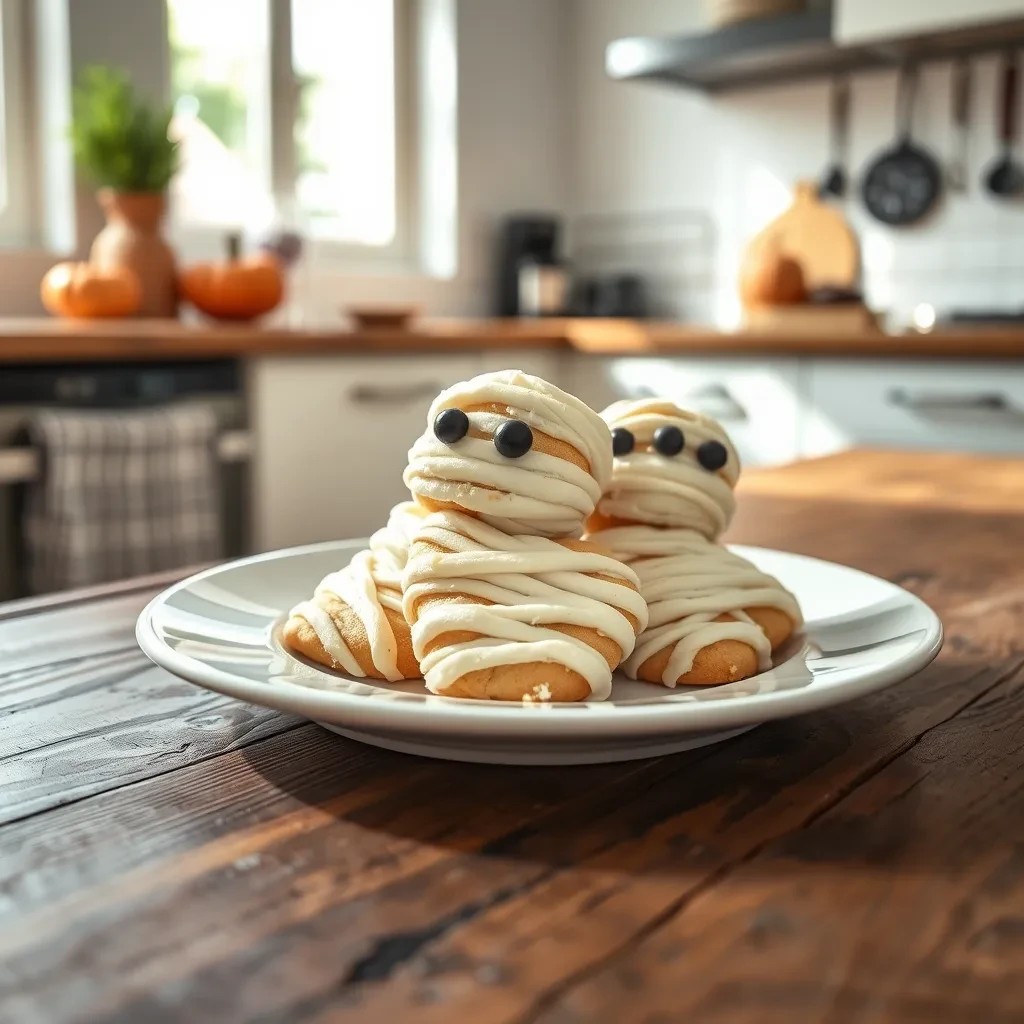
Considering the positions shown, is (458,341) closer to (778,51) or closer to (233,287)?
(233,287)

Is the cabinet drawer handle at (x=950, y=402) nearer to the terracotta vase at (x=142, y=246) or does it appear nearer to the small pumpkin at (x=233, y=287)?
the small pumpkin at (x=233, y=287)

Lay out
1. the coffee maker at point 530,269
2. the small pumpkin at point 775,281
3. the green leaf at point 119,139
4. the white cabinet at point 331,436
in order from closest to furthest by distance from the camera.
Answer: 1. the white cabinet at point 331,436
2. the green leaf at point 119,139
3. the small pumpkin at point 775,281
4. the coffee maker at point 530,269

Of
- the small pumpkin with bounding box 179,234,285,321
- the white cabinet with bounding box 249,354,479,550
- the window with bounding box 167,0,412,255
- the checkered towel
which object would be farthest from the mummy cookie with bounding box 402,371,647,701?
the window with bounding box 167,0,412,255

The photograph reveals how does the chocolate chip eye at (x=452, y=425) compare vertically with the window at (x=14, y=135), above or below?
below

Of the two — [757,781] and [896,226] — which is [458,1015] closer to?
[757,781]

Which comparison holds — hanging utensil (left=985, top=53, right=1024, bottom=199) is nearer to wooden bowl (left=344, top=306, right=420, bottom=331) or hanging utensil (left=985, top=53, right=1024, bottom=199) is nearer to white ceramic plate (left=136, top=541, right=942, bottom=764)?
wooden bowl (left=344, top=306, right=420, bottom=331)

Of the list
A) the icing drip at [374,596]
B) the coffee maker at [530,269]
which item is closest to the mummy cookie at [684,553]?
the icing drip at [374,596]
